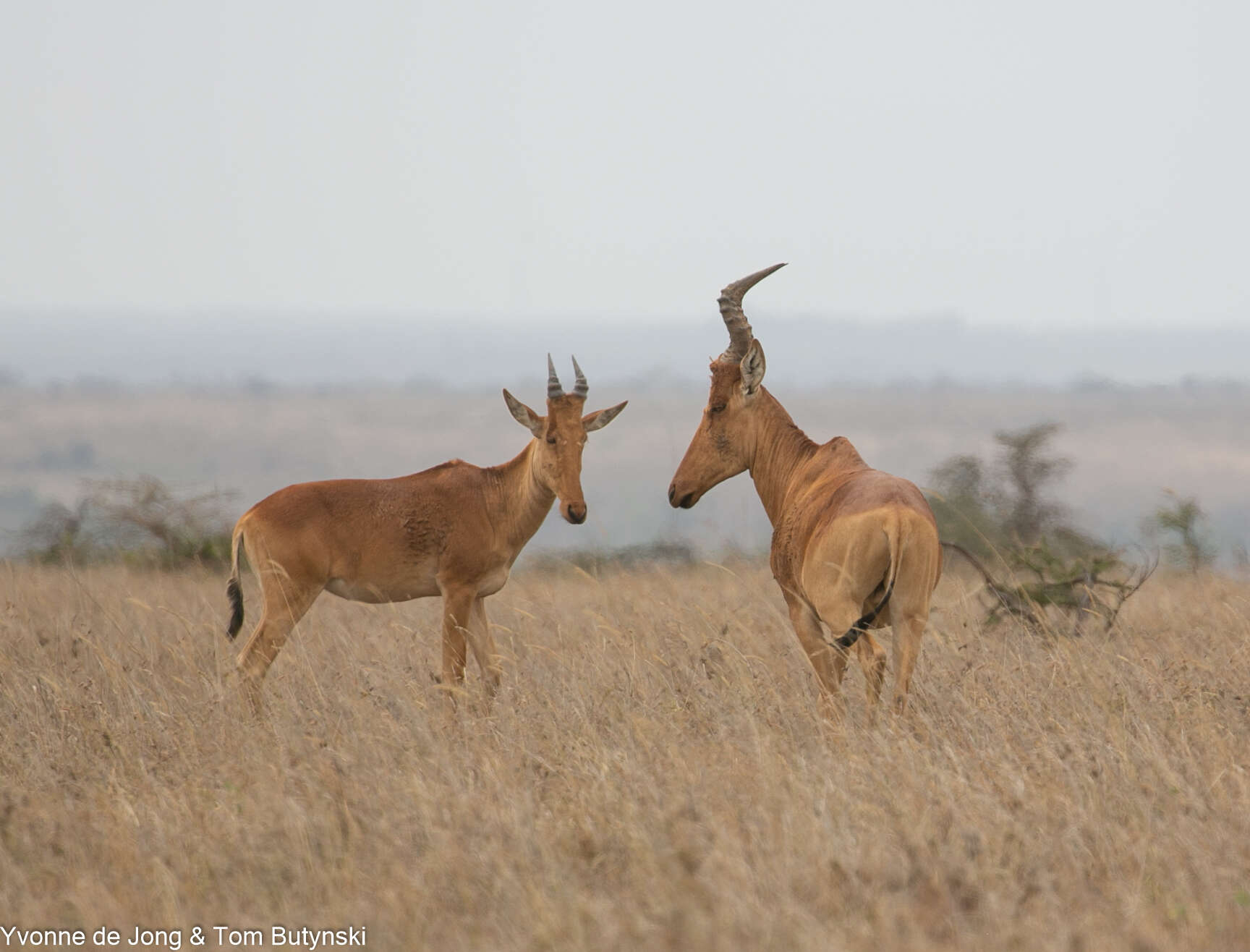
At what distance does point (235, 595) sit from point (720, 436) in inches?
124

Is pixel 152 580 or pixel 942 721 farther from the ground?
pixel 942 721

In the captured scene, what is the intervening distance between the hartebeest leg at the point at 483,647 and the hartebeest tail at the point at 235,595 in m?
1.41

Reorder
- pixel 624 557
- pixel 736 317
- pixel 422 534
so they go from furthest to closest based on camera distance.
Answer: pixel 624 557 → pixel 422 534 → pixel 736 317

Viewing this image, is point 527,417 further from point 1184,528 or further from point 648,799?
point 1184,528

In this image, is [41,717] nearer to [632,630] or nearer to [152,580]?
[632,630]

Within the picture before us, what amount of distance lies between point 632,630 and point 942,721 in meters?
2.45

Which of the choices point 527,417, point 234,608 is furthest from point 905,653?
point 234,608

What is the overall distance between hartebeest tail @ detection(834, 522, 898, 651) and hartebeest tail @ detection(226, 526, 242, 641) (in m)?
3.81

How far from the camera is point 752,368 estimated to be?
816 centimetres

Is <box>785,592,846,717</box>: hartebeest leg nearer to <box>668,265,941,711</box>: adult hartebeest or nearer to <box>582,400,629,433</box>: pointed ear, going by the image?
<box>668,265,941,711</box>: adult hartebeest

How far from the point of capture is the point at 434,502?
9.03 metres

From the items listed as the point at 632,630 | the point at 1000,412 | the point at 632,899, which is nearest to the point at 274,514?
the point at 632,630

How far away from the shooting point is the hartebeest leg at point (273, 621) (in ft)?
27.4

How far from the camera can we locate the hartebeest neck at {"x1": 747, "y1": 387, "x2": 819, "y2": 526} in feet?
27.1
